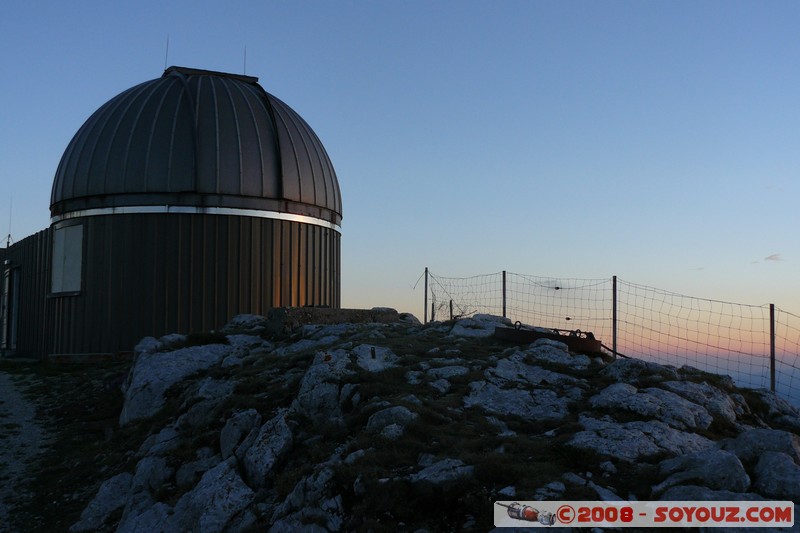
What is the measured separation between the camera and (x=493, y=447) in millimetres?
7887

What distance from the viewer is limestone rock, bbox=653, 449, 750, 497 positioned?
6.48 m

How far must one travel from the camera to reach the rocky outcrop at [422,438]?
677 cm

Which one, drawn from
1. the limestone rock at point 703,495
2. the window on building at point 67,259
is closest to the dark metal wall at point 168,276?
the window on building at point 67,259

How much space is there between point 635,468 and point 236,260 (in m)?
17.1

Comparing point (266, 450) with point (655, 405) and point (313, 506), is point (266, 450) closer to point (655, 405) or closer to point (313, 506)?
point (313, 506)

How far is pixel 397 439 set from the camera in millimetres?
8094

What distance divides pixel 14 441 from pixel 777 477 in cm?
1497

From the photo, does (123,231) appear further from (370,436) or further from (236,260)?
(370,436)

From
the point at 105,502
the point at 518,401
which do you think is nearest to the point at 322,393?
the point at 518,401

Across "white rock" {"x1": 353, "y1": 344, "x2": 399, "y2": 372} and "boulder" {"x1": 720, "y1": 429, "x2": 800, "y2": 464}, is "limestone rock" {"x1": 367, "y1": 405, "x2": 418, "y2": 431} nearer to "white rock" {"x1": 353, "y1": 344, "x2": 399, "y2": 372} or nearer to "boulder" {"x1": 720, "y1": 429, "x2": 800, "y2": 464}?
"white rock" {"x1": 353, "y1": 344, "x2": 399, "y2": 372}

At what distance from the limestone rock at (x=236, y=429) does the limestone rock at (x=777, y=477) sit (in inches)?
275

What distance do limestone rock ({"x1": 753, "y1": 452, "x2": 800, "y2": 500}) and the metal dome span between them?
60.1 ft

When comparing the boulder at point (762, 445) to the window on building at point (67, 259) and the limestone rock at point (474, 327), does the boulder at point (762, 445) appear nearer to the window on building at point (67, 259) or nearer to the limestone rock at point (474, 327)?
the limestone rock at point (474, 327)

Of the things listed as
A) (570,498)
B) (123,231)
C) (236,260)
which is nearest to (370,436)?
(570,498)
